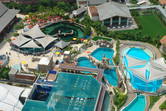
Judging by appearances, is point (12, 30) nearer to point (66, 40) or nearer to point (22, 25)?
point (22, 25)

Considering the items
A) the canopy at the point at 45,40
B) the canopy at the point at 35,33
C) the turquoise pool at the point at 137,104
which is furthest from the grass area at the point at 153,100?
the canopy at the point at 35,33

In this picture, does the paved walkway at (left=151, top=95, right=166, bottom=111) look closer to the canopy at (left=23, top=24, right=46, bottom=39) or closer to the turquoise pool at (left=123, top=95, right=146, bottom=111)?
the turquoise pool at (left=123, top=95, right=146, bottom=111)

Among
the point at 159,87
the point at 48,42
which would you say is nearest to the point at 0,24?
the point at 48,42

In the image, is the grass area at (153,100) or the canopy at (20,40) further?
the canopy at (20,40)

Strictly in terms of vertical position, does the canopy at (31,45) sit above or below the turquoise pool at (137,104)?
above

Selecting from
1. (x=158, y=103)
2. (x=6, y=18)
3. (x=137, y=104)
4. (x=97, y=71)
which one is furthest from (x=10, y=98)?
(x=6, y=18)

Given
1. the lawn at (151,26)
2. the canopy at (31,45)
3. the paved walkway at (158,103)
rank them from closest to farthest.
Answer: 1. the paved walkway at (158,103)
2. the canopy at (31,45)
3. the lawn at (151,26)

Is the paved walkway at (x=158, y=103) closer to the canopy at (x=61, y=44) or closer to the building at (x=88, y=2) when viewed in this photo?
the canopy at (x=61, y=44)

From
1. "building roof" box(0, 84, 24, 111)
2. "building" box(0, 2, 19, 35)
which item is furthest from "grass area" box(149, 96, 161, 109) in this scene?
"building" box(0, 2, 19, 35)
